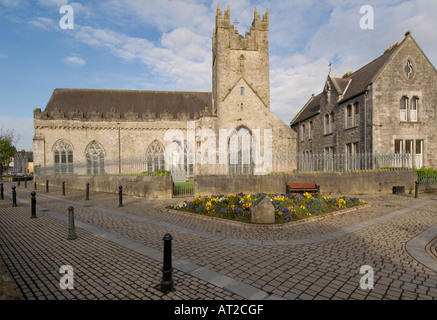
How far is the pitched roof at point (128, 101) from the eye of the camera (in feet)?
99.8

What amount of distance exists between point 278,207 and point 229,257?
4182 mm

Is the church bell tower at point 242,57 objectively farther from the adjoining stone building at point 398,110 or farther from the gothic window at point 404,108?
the gothic window at point 404,108

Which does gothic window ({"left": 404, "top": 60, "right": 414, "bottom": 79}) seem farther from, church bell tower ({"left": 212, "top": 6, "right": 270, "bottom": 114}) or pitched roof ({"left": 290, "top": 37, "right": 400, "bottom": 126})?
church bell tower ({"left": 212, "top": 6, "right": 270, "bottom": 114})

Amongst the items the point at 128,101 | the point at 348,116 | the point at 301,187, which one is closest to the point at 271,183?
the point at 301,187

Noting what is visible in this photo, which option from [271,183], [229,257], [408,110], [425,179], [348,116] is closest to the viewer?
[229,257]

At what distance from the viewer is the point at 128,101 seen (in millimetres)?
32156

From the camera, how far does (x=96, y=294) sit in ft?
12.6

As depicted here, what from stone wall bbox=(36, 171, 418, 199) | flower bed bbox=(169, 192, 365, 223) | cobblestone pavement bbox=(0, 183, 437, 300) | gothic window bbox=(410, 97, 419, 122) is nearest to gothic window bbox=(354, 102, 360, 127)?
gothic window bbox=(410, 97, 419, 122)

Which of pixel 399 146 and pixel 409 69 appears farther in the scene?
pixel 409 69

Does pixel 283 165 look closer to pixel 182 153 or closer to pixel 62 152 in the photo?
pixel 182 153

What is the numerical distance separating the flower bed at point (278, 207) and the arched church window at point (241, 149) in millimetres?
12772

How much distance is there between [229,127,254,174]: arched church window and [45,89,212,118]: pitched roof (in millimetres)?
8628

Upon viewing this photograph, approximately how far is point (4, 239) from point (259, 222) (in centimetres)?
746

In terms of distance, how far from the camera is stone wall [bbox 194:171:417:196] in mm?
14516
